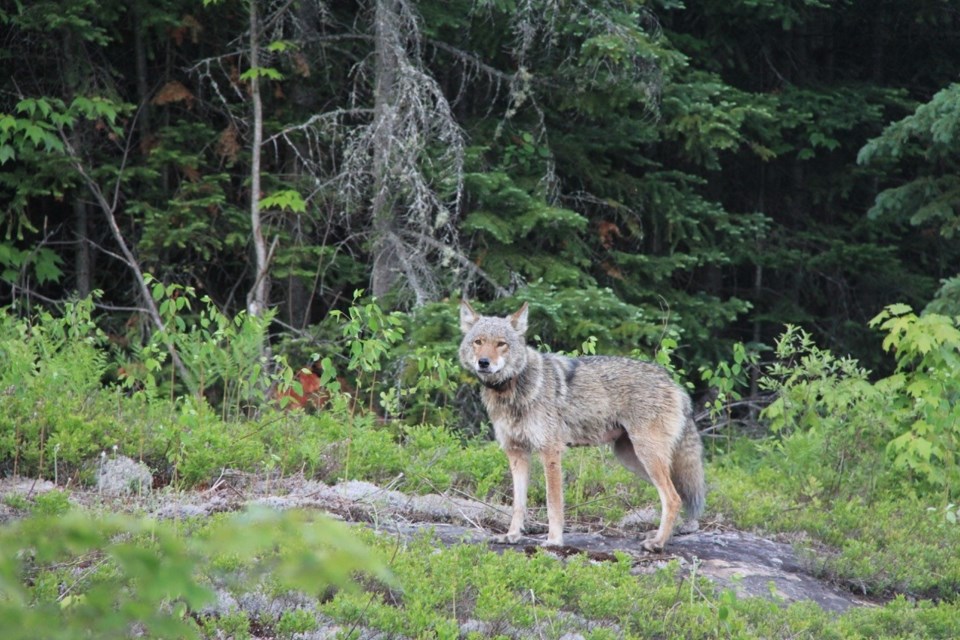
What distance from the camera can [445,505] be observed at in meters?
7.96

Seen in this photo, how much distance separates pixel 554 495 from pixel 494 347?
1.05 meters

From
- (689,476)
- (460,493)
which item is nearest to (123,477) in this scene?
(460,493)

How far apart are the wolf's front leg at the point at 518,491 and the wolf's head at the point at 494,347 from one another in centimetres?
→ 54

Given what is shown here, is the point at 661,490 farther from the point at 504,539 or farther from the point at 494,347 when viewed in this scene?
the point at 494,347

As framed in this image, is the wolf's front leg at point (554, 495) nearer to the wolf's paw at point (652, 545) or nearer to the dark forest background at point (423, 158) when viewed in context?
the wolf's paw at point (652, 545)

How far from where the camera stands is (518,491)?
24.7 feet

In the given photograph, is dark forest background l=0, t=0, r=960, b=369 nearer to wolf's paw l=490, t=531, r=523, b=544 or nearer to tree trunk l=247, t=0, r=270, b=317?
tree trunk l=247, t=0, r=270, b=317

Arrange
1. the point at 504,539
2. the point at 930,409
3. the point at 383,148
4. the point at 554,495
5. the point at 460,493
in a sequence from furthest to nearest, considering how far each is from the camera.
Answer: the point at 383,148
the point at 930,409
the point at 460,493
the point at 554,495
the point at 504,539

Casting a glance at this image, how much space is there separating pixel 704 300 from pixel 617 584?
31.2ft

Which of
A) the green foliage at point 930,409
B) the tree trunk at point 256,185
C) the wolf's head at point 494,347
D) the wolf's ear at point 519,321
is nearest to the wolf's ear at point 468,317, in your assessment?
the wolf's head at point 494,347

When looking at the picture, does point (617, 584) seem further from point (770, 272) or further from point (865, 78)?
point (865, 78)

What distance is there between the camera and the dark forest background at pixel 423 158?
13008 mm

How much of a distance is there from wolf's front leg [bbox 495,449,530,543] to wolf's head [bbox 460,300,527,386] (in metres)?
0.54

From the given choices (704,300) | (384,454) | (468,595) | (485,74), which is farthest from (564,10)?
(468,595)
